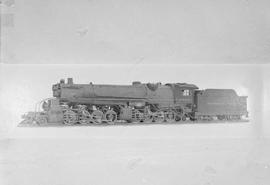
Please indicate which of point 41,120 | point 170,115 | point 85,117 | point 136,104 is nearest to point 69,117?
point 85,117

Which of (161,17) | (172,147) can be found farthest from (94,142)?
(161,17)

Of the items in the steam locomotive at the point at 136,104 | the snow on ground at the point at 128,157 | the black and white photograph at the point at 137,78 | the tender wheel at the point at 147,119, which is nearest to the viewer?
the snow on ground at the point at 128,157

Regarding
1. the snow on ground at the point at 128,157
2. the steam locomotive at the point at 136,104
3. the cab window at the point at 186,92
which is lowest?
the snow on ground at the point at 128,157

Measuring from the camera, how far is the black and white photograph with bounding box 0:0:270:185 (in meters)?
4.28

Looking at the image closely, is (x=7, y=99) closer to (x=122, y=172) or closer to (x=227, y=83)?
(x=122, y=172)

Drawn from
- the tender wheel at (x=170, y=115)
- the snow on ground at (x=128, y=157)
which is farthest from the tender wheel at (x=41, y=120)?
the tender wheel at (x=170, y=115)

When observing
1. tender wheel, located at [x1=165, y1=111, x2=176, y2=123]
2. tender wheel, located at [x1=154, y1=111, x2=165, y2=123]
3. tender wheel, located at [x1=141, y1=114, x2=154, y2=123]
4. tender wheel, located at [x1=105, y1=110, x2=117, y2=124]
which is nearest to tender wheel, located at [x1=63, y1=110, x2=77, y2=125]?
tender wheel, located at [x1=105, y1=110, x2=117, y2=124]

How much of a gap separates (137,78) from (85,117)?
75 centimetres

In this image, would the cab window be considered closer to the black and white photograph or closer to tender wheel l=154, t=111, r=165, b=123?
the black and white photograph

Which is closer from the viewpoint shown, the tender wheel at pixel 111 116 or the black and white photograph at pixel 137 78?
the black and white photograph at pixel 137 78

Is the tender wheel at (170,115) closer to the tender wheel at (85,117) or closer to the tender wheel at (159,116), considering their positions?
the tender wheel at (159,116)

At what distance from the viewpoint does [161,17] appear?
475 centimetres

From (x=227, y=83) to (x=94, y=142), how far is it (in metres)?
1.78

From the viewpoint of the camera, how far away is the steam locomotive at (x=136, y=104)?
468 cm
